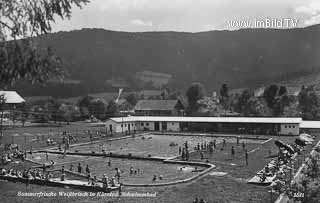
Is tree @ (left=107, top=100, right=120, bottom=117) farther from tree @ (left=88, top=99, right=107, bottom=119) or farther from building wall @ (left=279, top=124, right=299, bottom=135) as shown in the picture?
building wall @ (left=279, top=124, right=299, bottom=135)

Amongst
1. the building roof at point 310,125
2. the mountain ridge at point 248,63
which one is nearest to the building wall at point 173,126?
the building roof at point 310,125

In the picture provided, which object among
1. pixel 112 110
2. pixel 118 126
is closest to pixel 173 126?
pixel 118 126

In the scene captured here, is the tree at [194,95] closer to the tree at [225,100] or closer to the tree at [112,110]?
the tree at [225,100]

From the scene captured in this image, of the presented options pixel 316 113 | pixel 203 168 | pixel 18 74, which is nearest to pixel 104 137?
pixel 203 168

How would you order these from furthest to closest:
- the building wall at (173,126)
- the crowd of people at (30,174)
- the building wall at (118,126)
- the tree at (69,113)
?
the tree at (69,113) < the building wall at (173,126) < the building wall at (118,126) < the crowd of people at (30,174)

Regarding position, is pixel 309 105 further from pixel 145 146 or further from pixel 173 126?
pixel 145 146

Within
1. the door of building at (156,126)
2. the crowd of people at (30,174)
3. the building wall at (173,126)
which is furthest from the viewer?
the door of building at (156,126)
